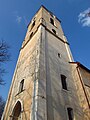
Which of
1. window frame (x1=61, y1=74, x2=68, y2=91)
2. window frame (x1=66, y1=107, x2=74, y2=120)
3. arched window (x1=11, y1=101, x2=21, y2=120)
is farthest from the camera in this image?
window frame (x1=61, y1=74, x2=68, y2=91)

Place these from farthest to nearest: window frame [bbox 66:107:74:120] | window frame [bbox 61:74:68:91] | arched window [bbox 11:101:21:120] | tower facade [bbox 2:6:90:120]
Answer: window frame [bbox 61:74:68:91] < arched window [bbox 11:101:21:120] < window frame [bbox 66:107:74:120] < tower facade [bbox 2:6:90:120]

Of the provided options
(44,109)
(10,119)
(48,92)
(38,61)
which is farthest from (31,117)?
(38,61)

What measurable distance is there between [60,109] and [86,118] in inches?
104

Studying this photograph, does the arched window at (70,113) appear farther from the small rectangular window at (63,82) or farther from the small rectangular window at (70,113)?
the small rectangular window at (63,82)

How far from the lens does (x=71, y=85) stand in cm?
1185

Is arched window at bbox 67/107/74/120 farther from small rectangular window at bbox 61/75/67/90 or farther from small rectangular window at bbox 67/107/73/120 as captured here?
small rectangular window at bbox 61/75/67/90

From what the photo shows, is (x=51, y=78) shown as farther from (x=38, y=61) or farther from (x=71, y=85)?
(x=71, y=85)

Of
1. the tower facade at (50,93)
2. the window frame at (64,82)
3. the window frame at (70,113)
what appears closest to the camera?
the tower facade at (50,93)

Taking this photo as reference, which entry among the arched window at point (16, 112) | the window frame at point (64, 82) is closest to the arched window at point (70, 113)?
the window frame at point (64, 82)

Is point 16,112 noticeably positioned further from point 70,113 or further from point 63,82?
point 63,82

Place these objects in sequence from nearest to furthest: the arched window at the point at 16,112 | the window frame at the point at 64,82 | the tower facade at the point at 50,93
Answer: the tower facade at the point at 50,93, the arched window at the point at 16,112, the window frame at the point at 64,82

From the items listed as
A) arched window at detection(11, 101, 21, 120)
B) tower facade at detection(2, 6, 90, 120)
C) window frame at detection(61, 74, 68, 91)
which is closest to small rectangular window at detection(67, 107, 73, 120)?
tower facade at detection(2, 6, 90, 120)

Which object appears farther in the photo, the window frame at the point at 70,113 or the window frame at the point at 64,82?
the window frame at the point at 64,82

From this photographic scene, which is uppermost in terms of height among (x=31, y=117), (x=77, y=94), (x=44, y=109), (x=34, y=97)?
(x=77, y=94)
